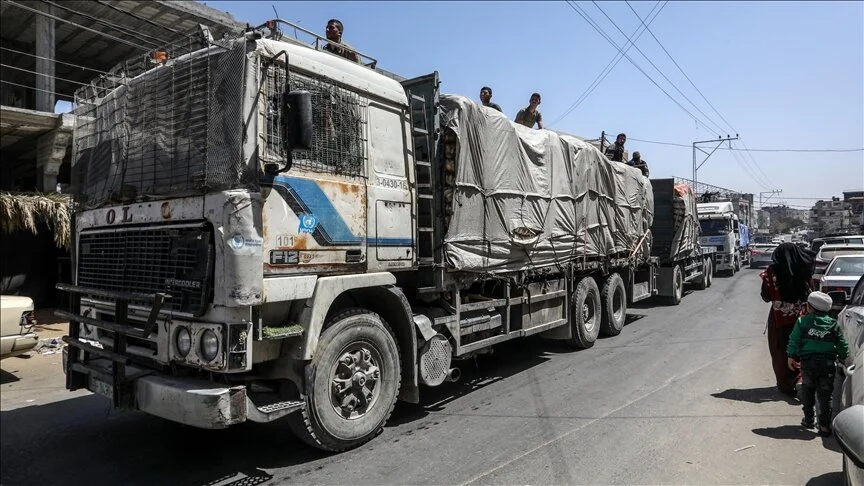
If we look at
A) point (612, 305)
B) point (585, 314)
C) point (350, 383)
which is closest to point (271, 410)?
point (350, 383)

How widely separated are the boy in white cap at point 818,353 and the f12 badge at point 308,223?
4.49 metres

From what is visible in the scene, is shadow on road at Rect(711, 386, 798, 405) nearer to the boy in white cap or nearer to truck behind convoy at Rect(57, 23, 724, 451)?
the boy in white cap

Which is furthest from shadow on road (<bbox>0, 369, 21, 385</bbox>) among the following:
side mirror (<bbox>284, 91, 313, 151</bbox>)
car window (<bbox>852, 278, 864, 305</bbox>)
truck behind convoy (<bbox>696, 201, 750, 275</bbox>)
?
truck behind convoy (<bbox>696, 201, 750, 275</bbox>)

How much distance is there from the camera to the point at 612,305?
9438mm

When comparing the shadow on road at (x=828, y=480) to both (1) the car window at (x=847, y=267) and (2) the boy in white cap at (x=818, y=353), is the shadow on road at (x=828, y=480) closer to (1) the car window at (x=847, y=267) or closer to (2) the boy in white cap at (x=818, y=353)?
(2) the boy in white cap at (x=818, y=353)

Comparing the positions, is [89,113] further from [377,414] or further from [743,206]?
[743,206]

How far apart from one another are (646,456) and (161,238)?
409cm

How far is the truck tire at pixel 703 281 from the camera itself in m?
17.9

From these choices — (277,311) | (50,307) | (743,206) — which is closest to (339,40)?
(277,311)

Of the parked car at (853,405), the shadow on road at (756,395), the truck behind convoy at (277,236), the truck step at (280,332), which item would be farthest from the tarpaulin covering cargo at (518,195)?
the parked car at (853,405)

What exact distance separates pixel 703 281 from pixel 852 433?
58.0 ft

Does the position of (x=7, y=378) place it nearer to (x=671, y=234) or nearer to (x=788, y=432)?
(x=788, y=432)

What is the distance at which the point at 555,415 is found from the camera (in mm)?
5137

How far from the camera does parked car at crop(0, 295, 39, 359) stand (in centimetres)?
618
